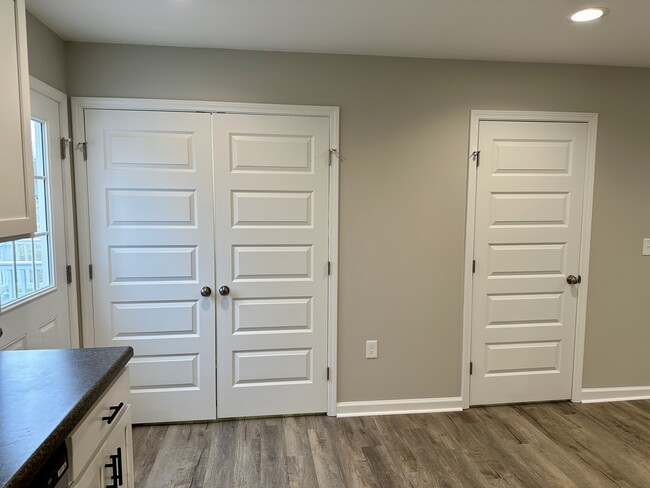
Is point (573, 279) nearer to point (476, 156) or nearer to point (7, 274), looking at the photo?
point (476, 156)

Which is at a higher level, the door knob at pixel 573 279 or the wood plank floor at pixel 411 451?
the door knob at pixel 573 279

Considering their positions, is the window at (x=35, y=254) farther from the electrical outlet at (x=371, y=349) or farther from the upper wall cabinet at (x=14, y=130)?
the electrical outlet at (x=371, y=349)

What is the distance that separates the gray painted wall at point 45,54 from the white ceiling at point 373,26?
0.19ft

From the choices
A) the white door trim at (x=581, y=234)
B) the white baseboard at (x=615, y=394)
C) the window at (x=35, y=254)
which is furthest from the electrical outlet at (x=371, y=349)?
the window at (x=35, y=254)

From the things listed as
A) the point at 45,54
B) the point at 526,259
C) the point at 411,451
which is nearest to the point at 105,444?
the point at 411,451

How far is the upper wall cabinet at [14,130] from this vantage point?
133 cm

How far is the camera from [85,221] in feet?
8.43

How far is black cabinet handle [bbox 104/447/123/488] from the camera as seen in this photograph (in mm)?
1355

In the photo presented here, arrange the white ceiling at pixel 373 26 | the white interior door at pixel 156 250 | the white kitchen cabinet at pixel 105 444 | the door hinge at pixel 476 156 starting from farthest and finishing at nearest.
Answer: the door hinge at pixel 476 156 < the white interior door at pixel 156 250 < the white ceiling at pixel 373 26 < the white kitchen cabinet at pixel 105 444

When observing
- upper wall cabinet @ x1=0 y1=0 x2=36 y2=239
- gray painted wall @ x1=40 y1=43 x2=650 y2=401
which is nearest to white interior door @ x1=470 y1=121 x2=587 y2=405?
gray painted wall @ x1=40 y1=43 x2=650 y2=401

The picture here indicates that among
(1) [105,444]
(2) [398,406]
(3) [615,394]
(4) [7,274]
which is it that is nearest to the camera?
(1) [105,444]

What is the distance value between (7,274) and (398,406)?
8.05ft

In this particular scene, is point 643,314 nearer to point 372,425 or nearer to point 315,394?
point 372,425

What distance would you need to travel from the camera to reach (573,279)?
9.80 ft
